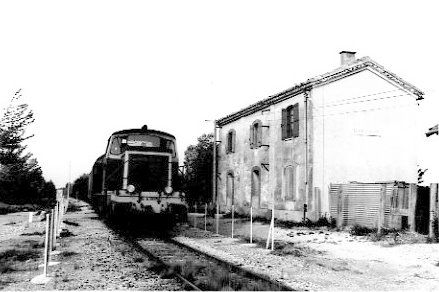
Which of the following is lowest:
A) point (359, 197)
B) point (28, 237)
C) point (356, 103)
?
point (28, 237)

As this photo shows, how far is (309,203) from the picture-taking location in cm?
1917

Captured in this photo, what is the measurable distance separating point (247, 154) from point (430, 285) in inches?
714

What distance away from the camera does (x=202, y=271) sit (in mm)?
8531

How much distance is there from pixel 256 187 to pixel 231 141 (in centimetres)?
500

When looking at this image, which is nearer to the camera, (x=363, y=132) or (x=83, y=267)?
(x=83, y=267)

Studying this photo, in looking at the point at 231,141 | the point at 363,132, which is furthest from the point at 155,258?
the point at 231,141

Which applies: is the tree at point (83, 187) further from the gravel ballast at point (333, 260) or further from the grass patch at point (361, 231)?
the grass patch at point (361, 231)

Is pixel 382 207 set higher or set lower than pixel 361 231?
higher

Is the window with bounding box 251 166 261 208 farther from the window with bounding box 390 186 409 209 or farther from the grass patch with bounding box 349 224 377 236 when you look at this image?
the window with bounding box 390 186 409 209

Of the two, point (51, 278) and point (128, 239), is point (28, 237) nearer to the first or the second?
point (128, 239)

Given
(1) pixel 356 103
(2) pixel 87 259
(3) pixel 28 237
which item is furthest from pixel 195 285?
(1) pixel 356 103

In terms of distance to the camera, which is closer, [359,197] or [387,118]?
[359,197]

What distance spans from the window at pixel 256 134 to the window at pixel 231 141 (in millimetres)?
2588

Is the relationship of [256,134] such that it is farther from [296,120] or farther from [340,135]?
[340,135]
